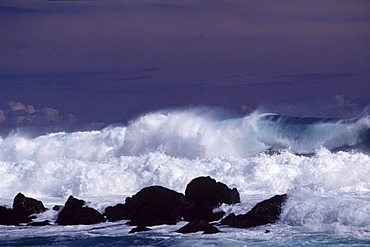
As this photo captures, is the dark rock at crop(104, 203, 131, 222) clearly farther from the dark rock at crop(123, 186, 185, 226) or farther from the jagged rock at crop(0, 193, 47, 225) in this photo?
the jagged rock at crop(0, 193, 47, 225)

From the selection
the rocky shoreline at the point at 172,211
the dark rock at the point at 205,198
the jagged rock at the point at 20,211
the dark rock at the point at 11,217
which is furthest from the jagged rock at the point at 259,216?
the jagged rock at the point at 20,211

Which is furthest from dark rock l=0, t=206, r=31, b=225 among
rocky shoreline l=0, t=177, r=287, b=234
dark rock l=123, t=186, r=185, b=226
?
dark rock l=123, t=186, r=185, b=226

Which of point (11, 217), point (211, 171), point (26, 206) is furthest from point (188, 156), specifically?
point (11, 217)

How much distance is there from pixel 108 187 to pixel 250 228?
10.9m

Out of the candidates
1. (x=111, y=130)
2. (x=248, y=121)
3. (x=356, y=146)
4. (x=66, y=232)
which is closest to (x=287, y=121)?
(x=248, y=121)

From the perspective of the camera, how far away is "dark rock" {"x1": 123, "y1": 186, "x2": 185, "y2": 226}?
20.5 m

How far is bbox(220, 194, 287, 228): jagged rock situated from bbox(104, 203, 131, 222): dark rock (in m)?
3.16

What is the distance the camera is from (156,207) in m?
20.7

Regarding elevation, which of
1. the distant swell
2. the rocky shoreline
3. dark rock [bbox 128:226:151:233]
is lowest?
dark rock [bbox 128:226:151:233]

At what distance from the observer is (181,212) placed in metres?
21.0

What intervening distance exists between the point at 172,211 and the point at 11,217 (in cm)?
499

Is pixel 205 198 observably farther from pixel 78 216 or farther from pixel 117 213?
pixel 78 216

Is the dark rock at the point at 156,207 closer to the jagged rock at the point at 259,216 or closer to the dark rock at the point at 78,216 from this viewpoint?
the dark rock at the point at 78,216

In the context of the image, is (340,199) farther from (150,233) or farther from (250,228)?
(150,233)
